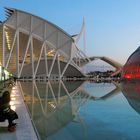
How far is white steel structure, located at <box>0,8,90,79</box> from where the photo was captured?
195 ft

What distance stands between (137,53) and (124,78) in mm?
4572

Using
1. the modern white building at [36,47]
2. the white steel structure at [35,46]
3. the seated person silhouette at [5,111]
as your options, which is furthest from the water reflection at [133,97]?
the white steel structure at [35,46]

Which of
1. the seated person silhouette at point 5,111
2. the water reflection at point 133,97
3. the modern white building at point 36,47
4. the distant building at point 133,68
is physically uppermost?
the modern white building at point 36,47

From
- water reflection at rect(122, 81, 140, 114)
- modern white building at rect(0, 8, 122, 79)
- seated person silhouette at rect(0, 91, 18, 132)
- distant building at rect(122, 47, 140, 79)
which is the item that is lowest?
water reflection at rect(122, 81, 140, 114)

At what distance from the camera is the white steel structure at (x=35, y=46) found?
59438 millimetres

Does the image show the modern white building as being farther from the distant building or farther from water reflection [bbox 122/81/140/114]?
water reflection [bbox 122/81/140/114]

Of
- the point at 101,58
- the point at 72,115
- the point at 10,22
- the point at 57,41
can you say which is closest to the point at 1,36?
the point at 10,22

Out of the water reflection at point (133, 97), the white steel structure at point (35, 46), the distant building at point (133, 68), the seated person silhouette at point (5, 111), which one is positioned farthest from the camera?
the white steel structure at point (35, 46)

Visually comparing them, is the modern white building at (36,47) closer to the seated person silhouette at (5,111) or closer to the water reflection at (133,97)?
the water reflection at (133,97)

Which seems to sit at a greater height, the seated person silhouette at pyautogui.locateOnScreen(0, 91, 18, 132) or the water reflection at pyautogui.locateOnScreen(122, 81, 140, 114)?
the seated person silhouette at pyautogui.locateOnScreen(0, 91, 18, 132)

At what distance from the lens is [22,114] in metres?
9.21

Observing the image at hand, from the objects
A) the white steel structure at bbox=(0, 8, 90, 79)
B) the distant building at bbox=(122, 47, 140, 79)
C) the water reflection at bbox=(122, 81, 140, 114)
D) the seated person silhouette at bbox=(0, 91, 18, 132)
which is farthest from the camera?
the white steel structure at bbox=(0, 8, 90, 79)

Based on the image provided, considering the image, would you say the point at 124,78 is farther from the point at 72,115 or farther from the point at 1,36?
the point at 72,115

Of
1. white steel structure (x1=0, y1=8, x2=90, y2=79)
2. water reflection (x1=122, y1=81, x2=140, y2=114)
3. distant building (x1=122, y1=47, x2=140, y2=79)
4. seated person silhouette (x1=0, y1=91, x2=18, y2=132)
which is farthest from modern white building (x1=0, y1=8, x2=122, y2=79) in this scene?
seated person silhouette (x1=0, y1=91, x2=18, y2=132)
